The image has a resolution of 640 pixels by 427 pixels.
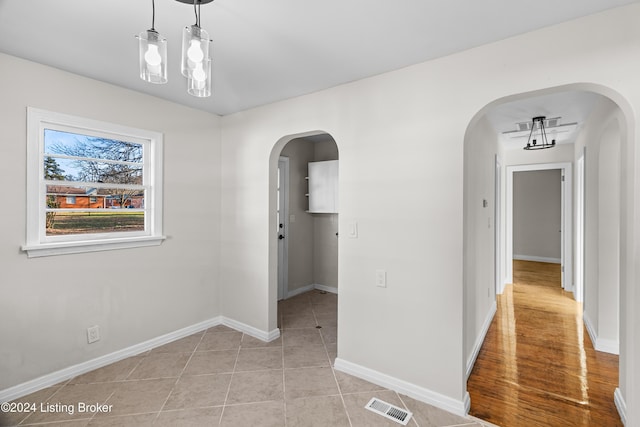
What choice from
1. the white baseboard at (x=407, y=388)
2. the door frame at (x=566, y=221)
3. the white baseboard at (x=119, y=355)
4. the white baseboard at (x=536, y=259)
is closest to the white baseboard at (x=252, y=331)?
the white baseboard at (x=119, y=355)

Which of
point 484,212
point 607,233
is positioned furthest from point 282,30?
A: point 607,233

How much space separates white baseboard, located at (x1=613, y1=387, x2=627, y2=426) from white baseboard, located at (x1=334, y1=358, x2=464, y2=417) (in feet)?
3.02

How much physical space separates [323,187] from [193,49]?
344 centimetres

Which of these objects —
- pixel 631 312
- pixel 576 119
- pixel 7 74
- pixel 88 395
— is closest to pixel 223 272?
pixel 88 395

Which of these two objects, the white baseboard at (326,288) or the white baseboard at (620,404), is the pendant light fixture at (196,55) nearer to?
the white baseboard at (620,404)

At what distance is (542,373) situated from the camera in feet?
8.51

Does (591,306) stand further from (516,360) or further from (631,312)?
(631,312)

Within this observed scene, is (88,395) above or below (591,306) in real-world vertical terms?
below

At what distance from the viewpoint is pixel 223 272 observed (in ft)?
11.8

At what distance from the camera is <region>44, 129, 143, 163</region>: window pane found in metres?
2.45

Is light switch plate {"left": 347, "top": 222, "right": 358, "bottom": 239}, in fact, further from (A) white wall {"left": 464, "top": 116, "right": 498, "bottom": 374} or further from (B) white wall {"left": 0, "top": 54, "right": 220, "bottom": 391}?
(B) white wall {"left": 0, "top": 54, "right": 220, "bottom": 391}

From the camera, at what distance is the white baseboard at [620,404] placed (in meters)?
1.99

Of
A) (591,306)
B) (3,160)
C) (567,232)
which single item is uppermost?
(3,160)

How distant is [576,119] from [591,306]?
210cm
